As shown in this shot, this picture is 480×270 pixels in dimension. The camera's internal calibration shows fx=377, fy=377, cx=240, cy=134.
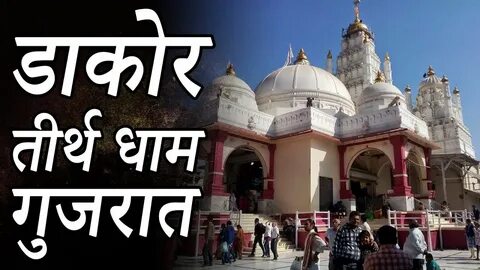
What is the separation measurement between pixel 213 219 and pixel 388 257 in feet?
27.0

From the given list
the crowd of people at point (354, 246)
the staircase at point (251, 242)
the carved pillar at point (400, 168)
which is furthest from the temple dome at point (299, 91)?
the crowd of people at point (354, 246)

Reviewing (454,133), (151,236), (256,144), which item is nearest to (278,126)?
(256,144)

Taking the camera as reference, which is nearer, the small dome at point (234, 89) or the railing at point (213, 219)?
the railing at point (213, 219)

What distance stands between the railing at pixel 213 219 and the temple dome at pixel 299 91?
6.54 m

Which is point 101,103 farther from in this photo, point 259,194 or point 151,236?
point 259,194

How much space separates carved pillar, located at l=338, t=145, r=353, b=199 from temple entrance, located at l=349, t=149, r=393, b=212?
2436 millimetres

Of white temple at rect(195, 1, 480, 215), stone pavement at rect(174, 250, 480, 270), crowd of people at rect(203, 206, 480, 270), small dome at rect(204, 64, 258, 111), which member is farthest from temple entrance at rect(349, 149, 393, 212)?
stone pavement at rect(174, 250, 480, 270)

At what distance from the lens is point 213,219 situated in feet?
35.1

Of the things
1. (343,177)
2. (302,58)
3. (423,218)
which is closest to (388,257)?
(423,218)

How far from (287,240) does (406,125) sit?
641 cm

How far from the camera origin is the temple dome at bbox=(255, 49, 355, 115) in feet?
57.0

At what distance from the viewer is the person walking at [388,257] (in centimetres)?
281

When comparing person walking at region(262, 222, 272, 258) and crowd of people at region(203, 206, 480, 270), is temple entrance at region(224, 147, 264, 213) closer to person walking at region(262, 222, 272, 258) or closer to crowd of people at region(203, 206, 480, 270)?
person walking at region(262, 222, 272, 258)

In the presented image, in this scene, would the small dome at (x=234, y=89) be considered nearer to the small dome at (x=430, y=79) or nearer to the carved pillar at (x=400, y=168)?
the carved pillar at (x=400, y=168)
